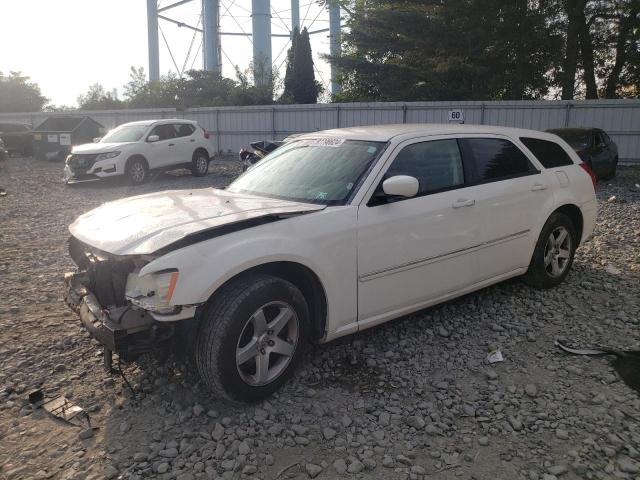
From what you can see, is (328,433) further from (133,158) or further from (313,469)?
Result: (133,158)

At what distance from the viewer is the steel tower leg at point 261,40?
33.5 metres

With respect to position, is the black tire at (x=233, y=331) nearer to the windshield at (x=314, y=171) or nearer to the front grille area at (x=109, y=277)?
the front grille area at (x=109, y=277)

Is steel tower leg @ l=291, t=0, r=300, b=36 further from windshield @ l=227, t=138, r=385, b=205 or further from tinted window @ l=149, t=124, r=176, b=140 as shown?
windshield @ l=227, t=138, r=385, b=205

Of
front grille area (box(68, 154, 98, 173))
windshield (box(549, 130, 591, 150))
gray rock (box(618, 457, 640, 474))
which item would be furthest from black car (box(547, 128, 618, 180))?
gray rock (box(618, 457, 640, 474))

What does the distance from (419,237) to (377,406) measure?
1.26m

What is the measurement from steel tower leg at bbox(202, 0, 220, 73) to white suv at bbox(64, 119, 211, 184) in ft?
77.2

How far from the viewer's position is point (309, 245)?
3.56 meters

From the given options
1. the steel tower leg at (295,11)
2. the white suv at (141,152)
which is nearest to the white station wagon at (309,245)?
the white suv at (141,152)

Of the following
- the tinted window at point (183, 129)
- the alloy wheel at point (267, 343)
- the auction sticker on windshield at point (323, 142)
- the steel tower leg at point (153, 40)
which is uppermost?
the steel tower leg at point (153, 40)

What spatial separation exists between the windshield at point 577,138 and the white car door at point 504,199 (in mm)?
9115

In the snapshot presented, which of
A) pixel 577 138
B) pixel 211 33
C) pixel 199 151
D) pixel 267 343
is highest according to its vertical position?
pixel 211 33

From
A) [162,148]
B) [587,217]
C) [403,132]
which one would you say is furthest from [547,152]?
[162,148]

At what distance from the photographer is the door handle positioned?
441cm

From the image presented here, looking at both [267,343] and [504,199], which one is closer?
[267,343]
